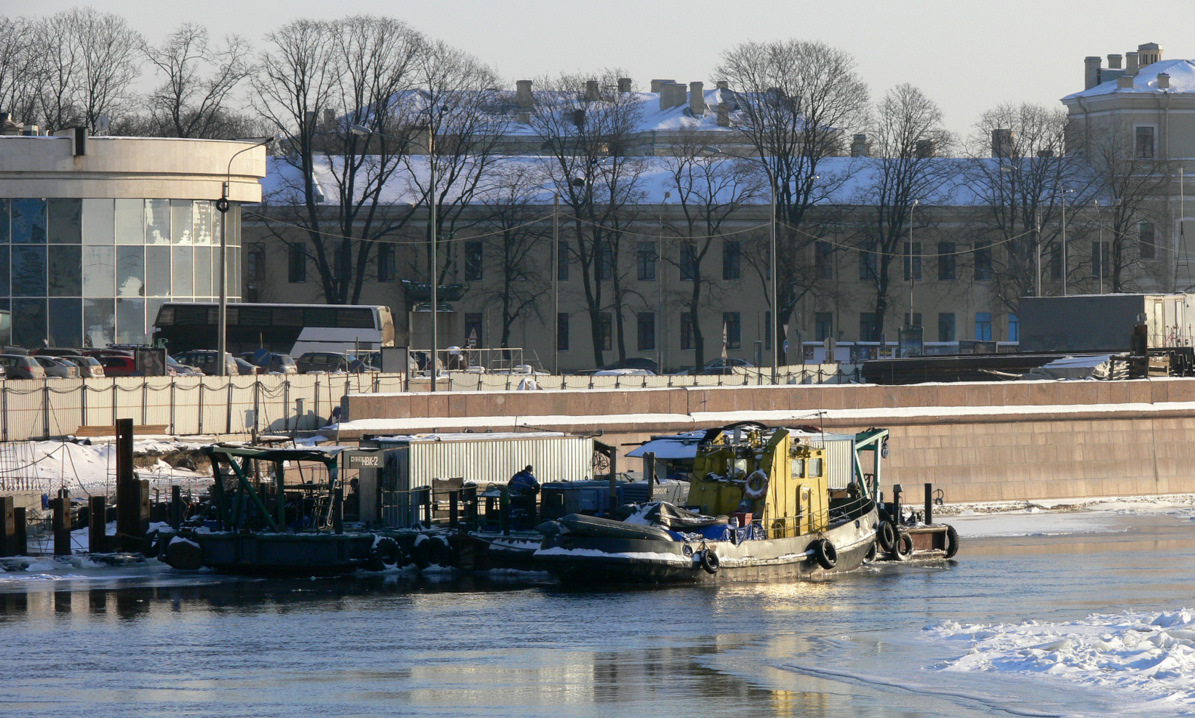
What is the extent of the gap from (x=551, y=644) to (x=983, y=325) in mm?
70321

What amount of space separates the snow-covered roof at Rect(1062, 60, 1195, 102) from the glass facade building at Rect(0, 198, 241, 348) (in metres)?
53.7

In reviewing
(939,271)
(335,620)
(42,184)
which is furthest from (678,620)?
(939,271)

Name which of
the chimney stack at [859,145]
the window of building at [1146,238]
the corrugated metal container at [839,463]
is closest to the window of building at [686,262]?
the chimney stack at [859,145]

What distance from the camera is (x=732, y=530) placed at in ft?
102

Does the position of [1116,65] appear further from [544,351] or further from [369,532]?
[369,532]

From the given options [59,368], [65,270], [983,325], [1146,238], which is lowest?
[59,368]

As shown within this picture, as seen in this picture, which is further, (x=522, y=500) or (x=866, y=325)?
(x=866, y=325)

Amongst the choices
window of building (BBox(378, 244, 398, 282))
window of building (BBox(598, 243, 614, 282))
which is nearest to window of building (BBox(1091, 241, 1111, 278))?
window of building (BBox(598, 243, 614, 282))

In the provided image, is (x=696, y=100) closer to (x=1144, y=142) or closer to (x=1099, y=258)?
(x=1144, y=142)

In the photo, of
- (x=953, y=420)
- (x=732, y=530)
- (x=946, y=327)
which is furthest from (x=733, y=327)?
(x=732, y=530)

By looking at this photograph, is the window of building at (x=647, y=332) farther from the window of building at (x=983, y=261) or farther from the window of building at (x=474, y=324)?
the window of building at (x=983, y=261)

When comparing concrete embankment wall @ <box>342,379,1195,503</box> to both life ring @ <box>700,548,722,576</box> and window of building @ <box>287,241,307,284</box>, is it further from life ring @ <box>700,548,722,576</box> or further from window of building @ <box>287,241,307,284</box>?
window of building @ <box>287,241,307,284</box>

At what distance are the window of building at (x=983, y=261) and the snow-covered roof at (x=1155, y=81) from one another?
1248cm

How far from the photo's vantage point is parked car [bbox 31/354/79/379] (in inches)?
1859
